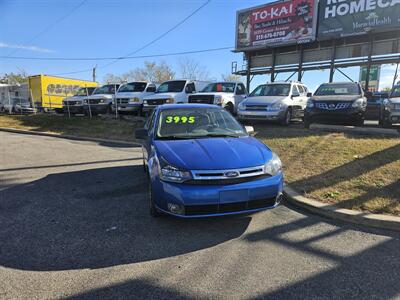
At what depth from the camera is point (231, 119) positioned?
17.9 ft

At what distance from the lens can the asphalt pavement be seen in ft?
8.98

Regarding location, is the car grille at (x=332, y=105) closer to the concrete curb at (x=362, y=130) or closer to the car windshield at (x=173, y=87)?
the concrete curb at (x=362, y=130)

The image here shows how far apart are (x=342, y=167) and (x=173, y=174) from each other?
12.5 feet

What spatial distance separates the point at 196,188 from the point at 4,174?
524 cm

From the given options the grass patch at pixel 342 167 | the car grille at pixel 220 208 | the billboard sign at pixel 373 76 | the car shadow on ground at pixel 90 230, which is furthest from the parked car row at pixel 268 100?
the billboard sign at pixel 373 76

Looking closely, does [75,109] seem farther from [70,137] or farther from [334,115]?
[334,115]

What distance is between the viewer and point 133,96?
51.8ft

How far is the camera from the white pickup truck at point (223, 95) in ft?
43.4

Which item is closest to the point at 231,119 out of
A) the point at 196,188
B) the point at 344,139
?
the point at 196,188

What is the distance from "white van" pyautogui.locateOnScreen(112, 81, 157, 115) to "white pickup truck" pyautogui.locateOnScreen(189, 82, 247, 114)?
3.19m

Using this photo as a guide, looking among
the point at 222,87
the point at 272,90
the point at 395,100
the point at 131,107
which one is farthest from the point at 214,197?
the point at 131,107

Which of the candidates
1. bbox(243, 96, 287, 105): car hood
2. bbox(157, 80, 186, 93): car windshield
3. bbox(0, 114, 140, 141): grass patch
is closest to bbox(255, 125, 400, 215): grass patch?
bbox(243, 96, 287, 105): car hood

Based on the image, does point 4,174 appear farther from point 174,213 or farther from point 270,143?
point 270,143

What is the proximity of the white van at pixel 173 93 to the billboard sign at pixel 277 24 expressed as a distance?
654 inches
